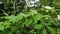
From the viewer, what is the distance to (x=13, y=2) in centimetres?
387

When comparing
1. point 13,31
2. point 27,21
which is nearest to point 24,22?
point 27,21

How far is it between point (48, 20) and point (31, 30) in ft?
1.12

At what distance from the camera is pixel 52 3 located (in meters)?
3.70

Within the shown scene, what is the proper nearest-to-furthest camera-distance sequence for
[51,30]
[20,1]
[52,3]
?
1. [51,30]
2. [52,3]
3. [20,1]

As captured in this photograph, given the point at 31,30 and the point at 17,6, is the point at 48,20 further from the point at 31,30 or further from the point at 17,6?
the point at 17,6

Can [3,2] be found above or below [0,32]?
above

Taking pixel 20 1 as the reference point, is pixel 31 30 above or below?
below

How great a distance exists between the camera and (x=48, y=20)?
2.78m

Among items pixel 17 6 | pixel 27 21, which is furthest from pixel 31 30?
pixel 17 6

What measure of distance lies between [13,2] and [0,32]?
4.25ft

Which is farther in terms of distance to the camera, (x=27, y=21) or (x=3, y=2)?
(x=3, y=2)

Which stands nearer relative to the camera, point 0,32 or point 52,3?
point 0,32

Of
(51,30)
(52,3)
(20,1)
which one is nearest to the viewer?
(51,30)

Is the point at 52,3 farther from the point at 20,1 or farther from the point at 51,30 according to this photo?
the point at 51,30
